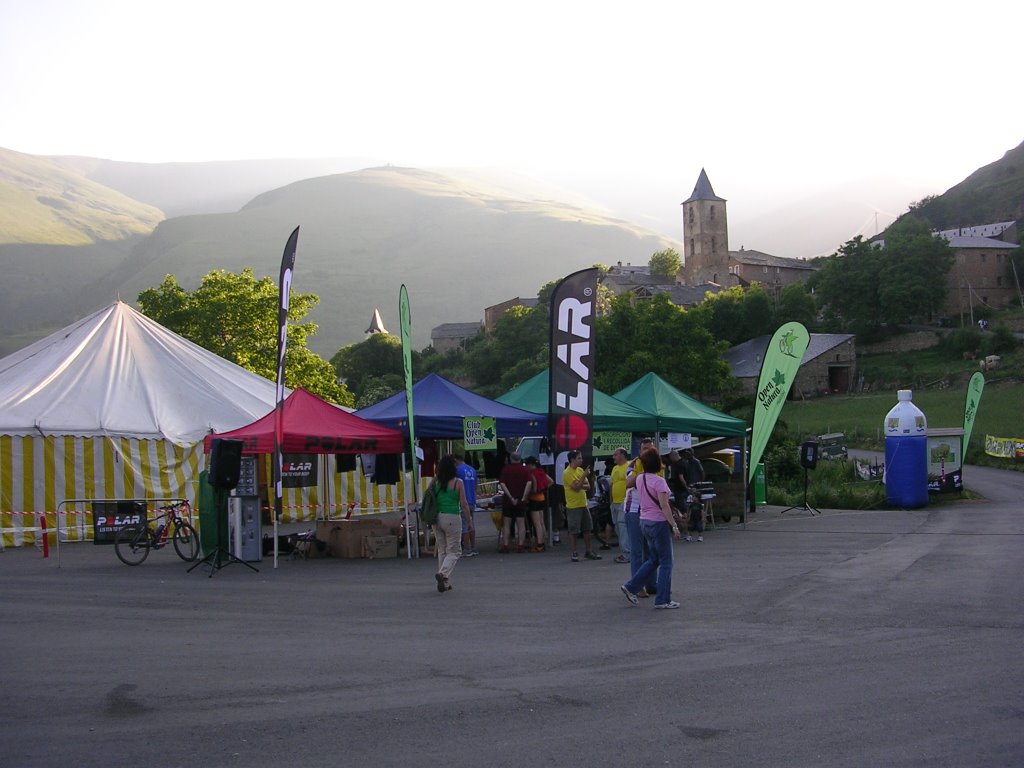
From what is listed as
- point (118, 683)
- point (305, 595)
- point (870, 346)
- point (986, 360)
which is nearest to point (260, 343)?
point (305, 595)

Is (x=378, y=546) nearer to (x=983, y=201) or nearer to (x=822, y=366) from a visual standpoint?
(x=822, y=366)

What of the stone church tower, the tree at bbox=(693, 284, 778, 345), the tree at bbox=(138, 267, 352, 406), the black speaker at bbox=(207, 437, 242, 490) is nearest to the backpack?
the black speaker at bbox=(207, 437, 242, 490)

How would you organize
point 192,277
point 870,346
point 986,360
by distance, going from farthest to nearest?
point 192,277, point 870,346, point 986,360

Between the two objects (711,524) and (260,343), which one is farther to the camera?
(260,343)

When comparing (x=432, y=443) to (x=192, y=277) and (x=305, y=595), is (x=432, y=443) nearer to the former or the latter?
(x=305, y=595)

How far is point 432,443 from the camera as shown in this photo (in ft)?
A: 67.2

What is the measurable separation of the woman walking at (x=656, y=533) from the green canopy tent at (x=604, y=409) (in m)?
8.05

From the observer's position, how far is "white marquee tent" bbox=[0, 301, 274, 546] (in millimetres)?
19766

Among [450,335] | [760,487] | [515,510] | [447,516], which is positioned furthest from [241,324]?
[450,335]

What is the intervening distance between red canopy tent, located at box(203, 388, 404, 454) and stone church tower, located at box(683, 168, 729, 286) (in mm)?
129063

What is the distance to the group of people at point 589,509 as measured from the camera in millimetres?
10555

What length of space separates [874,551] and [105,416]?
14.8 m

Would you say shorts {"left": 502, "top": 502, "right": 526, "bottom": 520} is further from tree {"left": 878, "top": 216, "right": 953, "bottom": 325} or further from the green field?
tree {"left": 878, "top": 216, "right": 953, "bottom": 325}

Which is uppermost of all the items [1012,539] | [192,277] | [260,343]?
[192,277]
